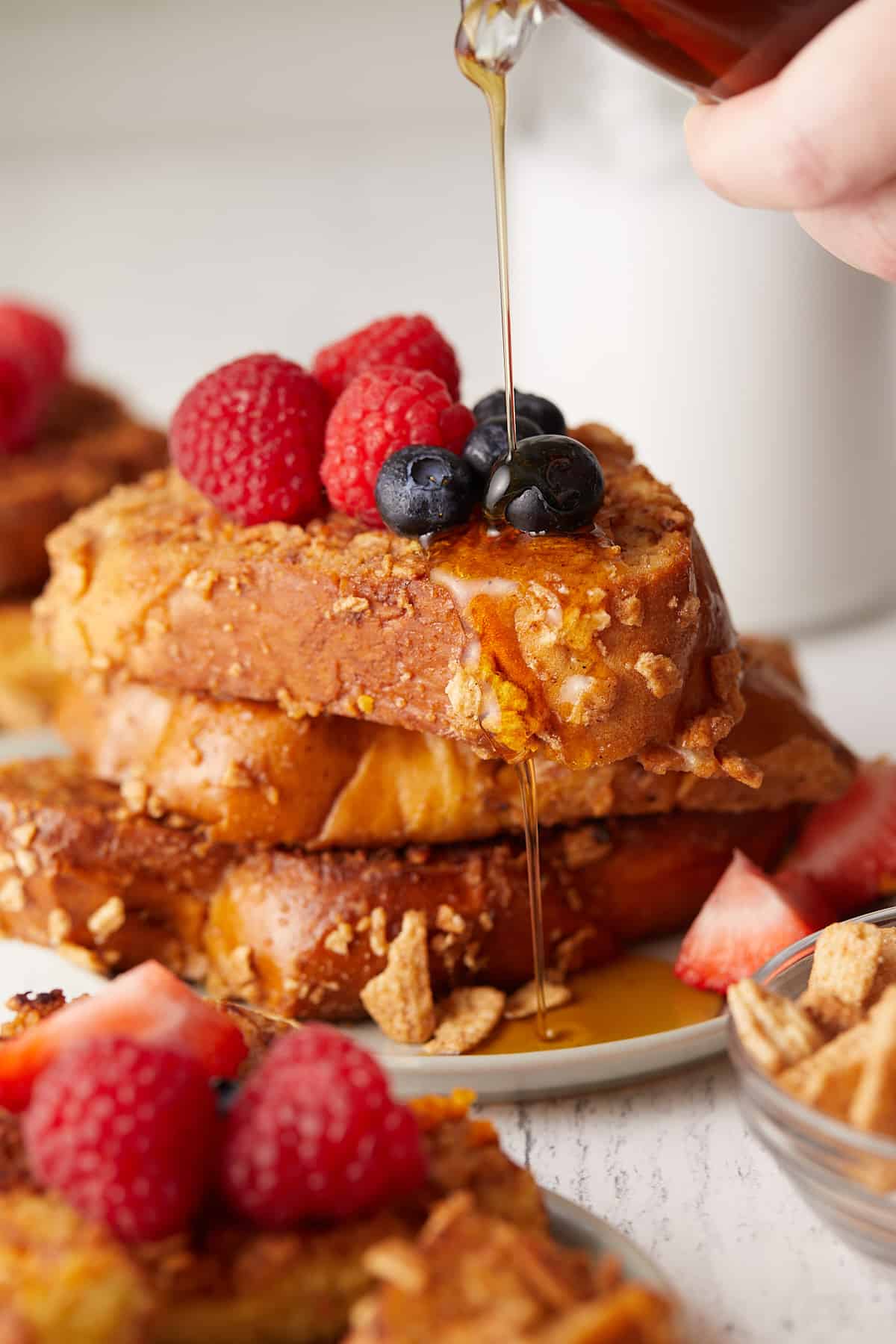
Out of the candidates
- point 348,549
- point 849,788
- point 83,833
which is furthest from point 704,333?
point 83,833

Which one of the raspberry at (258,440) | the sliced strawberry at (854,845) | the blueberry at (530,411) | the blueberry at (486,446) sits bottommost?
the sliced strawberry at (854,845)

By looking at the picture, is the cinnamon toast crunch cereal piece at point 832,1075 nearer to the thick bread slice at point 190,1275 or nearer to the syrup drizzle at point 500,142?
the thick bread slice at point 190,1275

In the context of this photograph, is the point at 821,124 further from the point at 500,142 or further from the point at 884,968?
the point at 884,968

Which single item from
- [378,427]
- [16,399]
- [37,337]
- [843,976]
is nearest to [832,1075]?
[843,976]

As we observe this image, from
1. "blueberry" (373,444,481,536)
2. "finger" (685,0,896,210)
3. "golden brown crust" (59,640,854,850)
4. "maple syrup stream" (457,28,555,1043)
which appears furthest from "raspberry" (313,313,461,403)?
"finger" (685,0,896,210)

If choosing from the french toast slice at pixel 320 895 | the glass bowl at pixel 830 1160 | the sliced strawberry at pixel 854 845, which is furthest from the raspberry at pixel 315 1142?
the sliced strawberry at pixel 854 845
